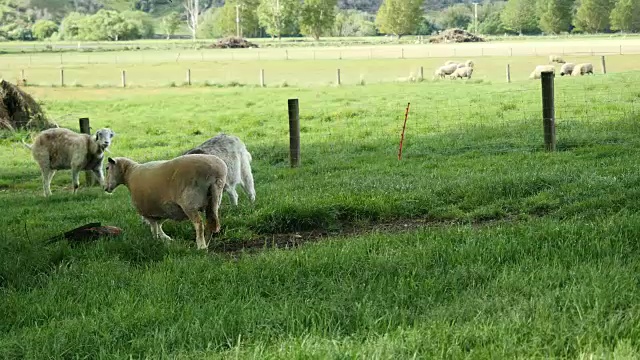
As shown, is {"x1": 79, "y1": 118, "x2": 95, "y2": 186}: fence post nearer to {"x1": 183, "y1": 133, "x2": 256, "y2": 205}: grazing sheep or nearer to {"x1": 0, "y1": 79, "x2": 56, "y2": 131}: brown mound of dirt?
{"x1": 183, "y1": 133, "x2": 256, "y2": 205}: grazing sheep

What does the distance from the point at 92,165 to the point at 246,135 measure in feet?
29.0

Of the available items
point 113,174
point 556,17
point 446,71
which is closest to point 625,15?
point 556,17

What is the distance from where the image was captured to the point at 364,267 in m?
6.90

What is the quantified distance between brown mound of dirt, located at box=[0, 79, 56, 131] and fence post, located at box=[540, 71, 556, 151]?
16686 millimetres

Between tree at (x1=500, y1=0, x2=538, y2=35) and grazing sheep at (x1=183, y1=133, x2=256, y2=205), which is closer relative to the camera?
grazing sheep at (x1=183, y1=133, x2=256, y2=205)

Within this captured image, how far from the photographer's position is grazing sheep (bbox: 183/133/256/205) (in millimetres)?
10711

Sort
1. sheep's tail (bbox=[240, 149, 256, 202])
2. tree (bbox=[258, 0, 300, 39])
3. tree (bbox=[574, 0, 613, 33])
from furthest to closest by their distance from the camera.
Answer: tree (bbox=[258, 0, 300, 39]), tree (bbox=[574, 0, 613, 33]), sheep's tail (bbox=[240, 149, 256, 202])

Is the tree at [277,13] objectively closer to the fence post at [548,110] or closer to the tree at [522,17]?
the tree at [522,17]

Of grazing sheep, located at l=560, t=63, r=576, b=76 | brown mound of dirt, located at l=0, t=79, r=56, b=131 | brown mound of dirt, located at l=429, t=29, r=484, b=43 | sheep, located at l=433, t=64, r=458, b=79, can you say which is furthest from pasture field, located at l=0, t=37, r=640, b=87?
brown mound of dirt, located at l=429, t=29, r=484, b=43

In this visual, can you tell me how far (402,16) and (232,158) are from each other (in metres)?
157

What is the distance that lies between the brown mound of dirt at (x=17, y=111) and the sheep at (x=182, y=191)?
57.4 ft

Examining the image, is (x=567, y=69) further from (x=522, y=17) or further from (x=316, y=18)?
(x=522, y=17)

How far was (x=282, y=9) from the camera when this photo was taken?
163 m

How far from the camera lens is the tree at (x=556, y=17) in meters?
156
